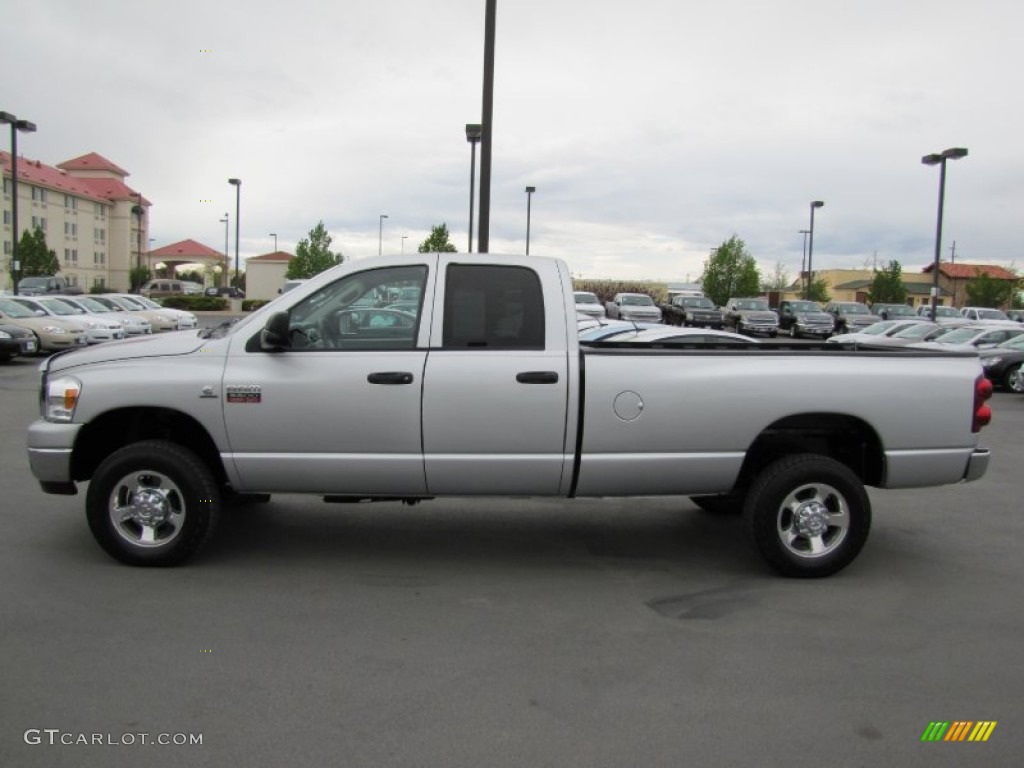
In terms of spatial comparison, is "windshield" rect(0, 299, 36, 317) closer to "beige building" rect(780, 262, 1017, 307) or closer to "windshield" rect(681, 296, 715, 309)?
"windshield" rect(681, 296, 715, 309)

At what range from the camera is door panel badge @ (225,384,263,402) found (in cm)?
525

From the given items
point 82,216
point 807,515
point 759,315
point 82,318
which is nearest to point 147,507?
point 807,515

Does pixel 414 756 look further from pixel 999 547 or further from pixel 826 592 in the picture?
pixel 999 547

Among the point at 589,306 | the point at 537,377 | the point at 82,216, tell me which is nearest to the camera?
the point at 537,377

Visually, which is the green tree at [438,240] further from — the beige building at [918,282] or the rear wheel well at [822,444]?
the beige building at [918,282]

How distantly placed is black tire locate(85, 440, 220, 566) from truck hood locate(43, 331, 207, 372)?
0.55 metres

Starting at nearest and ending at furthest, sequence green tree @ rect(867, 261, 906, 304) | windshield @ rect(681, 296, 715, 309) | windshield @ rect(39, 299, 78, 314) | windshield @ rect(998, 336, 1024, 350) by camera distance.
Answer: windshield @ rect(998, 336, 1024, 350)
windshield @ rect(39, 299, 78, 314)
windshield @ rect(681, 296, 715, 309)
green tree @ rect(867, 261, 906, 304)

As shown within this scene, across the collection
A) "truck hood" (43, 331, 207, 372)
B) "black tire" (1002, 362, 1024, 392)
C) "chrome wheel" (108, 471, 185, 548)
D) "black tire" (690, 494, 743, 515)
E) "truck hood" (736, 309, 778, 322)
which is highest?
"truck hood" (736, 309, 778, 322)

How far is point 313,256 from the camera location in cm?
5450

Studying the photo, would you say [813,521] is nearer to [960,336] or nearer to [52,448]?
[52,448]

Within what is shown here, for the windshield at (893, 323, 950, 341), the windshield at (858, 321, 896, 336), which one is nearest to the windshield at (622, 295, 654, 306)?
the windshield at (858, 321, 896, 336)

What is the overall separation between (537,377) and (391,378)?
86 centimetres

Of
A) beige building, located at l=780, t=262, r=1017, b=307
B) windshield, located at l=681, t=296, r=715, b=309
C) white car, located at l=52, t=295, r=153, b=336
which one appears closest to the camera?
white car, located at l=52, t=295, r=153, b=336

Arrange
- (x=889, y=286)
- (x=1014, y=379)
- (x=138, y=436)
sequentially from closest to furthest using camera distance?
(x=138, y=436)
(x=1014, y=379)
(x=889, y=286)
